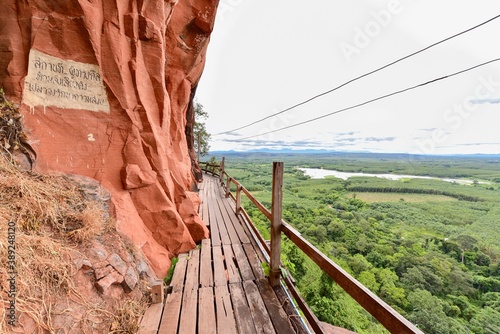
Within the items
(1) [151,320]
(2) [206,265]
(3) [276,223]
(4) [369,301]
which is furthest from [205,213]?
(4) [369,301]

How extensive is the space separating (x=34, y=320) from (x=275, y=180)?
2.76 meters

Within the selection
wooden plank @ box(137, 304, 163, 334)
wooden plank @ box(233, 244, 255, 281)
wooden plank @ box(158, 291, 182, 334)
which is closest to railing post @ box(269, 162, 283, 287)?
wooden plank @ box(233, 244, 255, 281)

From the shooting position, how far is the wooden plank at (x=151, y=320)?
2.45m

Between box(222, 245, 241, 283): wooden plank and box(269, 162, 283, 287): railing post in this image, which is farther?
box(222, 245, 241, 283): wooden plank

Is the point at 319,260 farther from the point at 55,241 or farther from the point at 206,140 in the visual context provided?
the point at 206,140

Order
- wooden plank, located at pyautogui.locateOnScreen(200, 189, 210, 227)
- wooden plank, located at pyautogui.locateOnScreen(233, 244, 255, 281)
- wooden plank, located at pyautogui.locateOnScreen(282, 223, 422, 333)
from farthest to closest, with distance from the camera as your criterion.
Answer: wooden plank, located at pyautogui.locateOnScreen(200, 189, 210, 227)
wooden plank, located at pyautogui.locateOnScreen(233, 244, 255, 281)
wooden plank, located at pyautogui.locateOnScreen(282, 223, 422, 333)

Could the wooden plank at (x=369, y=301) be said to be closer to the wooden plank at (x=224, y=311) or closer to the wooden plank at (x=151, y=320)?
the wooden plank at (x=224, y=311)

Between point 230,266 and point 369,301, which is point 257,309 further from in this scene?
point 369,301

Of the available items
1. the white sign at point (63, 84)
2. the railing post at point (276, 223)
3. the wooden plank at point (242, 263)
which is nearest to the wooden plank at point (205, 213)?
the wooden plank at point (242, 263)

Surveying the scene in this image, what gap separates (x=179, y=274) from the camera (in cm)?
361

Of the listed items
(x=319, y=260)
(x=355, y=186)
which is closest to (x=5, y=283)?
(x=319, y=260)

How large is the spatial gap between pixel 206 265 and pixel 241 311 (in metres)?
1.35

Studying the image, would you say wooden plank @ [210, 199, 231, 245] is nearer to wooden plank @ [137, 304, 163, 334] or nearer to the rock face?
the rock face

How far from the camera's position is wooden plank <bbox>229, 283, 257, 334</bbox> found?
2.47 meters
